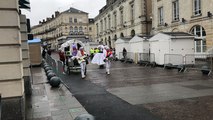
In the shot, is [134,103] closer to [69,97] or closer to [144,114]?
[144,114]

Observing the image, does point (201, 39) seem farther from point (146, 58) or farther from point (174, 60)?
point (174, 60)

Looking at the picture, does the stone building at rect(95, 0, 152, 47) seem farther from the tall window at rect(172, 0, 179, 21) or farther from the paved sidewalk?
the paved sidewalk

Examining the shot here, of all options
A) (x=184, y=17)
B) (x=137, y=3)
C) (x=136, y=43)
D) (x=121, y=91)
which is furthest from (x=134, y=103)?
(x=137, y=3)

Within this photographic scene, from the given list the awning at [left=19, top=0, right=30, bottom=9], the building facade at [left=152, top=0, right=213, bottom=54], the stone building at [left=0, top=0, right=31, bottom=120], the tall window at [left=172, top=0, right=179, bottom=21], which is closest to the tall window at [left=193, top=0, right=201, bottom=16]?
the building facade at [left=152, top=0, right=213, bottom=54]

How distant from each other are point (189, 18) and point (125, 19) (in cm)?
2238

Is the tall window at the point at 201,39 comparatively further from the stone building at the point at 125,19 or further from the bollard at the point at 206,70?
the stone building at the point at 125,19

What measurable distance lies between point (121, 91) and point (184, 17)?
22.5m

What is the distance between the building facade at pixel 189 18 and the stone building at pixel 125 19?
6.07 m

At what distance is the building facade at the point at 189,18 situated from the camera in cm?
2584

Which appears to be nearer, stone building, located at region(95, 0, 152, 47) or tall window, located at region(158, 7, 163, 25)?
tall window, located at region(158, 7, 163, 25)

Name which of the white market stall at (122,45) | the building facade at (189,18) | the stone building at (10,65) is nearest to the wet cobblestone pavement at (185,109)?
the stone building at (10,65)

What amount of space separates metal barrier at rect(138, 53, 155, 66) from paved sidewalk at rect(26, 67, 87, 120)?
1406 cm

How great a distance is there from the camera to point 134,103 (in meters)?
7.99

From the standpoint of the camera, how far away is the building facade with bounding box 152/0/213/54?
1017 inches
